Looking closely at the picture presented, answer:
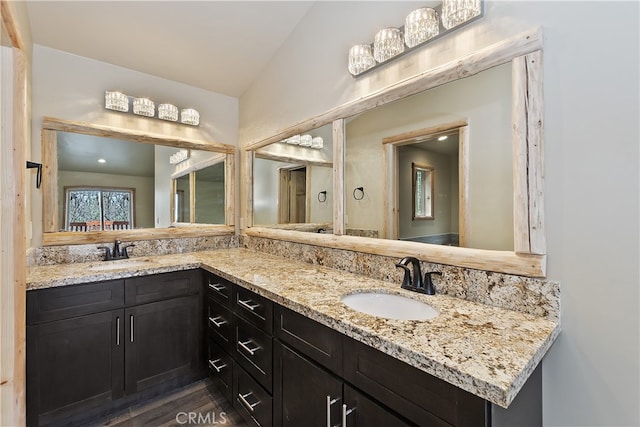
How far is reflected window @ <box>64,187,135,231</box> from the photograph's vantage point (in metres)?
2.14

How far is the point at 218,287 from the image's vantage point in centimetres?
193

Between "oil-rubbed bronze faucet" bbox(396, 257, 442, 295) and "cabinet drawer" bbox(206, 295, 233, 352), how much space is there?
1.10 m

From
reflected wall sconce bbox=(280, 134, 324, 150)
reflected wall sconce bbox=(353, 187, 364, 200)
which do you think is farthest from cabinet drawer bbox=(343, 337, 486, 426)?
reflected wall sconce bbox=(280, 134, 324, 150)

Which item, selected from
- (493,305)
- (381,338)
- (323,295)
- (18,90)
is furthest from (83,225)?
(493,305)

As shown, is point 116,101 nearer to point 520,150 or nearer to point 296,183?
point 296,183

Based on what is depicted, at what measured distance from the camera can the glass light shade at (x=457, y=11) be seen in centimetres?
122

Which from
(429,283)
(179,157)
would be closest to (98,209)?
(179,157)

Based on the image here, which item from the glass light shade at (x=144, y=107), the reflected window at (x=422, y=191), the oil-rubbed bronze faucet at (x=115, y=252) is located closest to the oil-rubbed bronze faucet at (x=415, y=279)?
the reflected window at (x=422, y=191)

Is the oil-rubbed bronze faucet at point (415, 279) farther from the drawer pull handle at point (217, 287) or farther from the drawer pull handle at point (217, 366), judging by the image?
Answer: the drawer pull handle at point (217, 366)

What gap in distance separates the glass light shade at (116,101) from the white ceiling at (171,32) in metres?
0.27

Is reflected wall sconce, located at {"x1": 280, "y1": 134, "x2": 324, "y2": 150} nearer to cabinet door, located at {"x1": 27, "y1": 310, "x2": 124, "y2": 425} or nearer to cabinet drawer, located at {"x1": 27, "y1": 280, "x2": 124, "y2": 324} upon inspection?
cabinet drawer, located at {"x1": 27, "y1": 280, "x2": 124, "y2": 324}

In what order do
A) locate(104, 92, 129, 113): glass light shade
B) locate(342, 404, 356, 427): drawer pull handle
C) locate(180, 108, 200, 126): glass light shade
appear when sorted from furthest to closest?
locate(180, 108, 200, 126): glass light shade → locate(104, 92, 129, 113): glass light shade → locate(342, 404, 356, 427): drawer pull handle

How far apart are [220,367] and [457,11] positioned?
241cm

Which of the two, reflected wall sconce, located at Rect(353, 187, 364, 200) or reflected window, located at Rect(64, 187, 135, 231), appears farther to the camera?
reflected window, located at Rect(64, 187, 135, 231)
